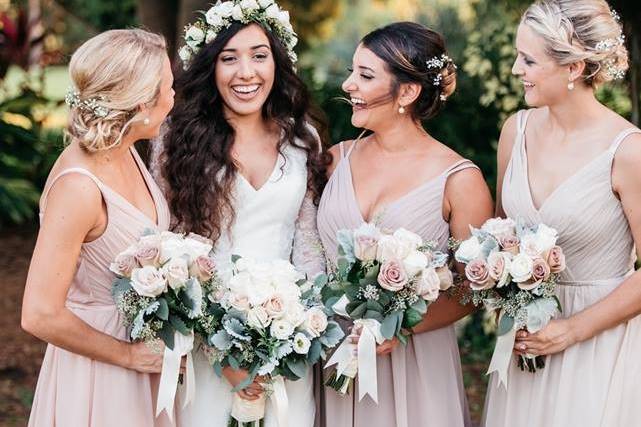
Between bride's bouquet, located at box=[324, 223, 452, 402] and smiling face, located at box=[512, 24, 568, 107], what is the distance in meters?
0.74

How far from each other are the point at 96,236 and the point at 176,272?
357 mm

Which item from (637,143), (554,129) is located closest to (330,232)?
(554,129)

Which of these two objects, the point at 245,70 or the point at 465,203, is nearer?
the point at 465,203

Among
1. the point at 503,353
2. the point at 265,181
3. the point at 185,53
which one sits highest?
the point at 185,53

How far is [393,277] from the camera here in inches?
143

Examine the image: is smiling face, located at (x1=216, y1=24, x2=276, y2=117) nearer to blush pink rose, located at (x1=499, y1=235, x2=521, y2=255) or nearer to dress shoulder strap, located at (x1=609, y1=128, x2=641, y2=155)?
blush pink rose, located at (x1=499, y1=235, x2=521, y2=255)

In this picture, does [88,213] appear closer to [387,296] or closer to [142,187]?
[142,187]

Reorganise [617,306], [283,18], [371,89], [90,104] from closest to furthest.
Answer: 1. [90,104]
2. [617,306]
3. [371,89]
4. [283,18]

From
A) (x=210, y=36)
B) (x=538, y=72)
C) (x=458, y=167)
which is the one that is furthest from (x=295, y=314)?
(x=210, y=36)

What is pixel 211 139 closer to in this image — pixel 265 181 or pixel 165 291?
pixel 265 181

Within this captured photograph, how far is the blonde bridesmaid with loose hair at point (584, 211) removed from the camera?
148 inches

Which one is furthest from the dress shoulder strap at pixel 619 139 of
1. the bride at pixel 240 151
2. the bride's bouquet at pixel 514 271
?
the bride at pixel 240 151

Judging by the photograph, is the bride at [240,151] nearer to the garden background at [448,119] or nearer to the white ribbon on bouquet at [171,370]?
the white ribbon on bouquet at [171,370]

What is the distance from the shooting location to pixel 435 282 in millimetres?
3736
